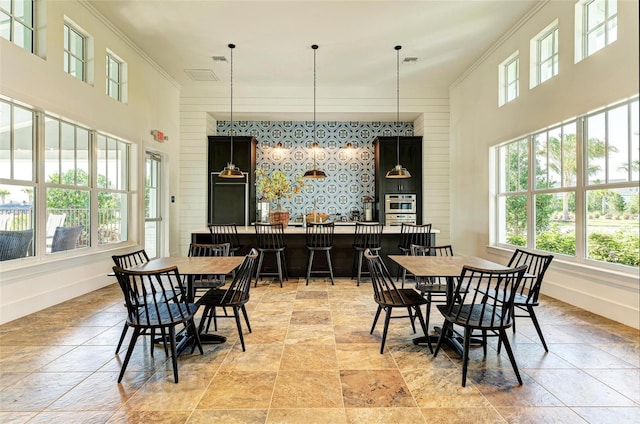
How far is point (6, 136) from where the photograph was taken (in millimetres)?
3797

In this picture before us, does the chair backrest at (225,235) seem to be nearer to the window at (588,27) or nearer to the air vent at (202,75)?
the air vent at (202,75)

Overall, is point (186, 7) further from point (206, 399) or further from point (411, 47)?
point (206, 399)

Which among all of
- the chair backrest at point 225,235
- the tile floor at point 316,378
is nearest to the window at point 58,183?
the tile floor at point 316,378

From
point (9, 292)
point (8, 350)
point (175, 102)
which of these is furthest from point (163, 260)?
point (175, 102)

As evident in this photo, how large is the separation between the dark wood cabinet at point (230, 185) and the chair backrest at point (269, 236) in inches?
82.1

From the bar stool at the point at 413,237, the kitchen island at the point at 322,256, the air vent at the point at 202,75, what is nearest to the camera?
the bar stool at the point at 413,237

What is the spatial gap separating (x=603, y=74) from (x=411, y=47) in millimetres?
2983

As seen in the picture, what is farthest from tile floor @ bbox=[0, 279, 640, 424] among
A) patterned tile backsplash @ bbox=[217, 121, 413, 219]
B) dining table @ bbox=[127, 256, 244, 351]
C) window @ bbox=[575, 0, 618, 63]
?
patterned tile backsplash @ bbox=[217, 121, 413, 219]

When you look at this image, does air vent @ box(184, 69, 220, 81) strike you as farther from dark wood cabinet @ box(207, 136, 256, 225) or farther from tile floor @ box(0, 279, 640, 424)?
tile floor @ box(0, 279, 640, 424)

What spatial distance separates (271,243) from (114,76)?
11.6ft

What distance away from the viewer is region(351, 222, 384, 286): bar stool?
5.45m

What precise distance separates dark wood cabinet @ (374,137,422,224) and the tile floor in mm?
4286

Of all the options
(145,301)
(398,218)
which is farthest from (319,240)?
(145,301)

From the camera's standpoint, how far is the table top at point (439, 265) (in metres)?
2.83
